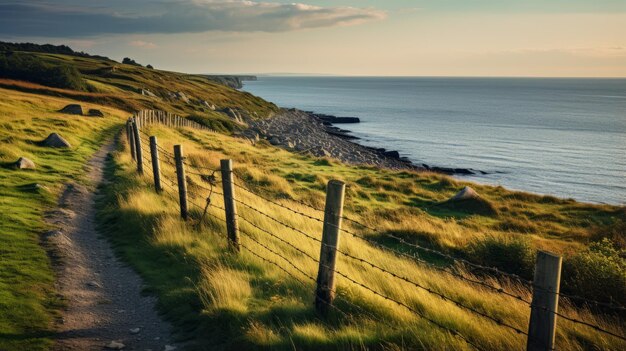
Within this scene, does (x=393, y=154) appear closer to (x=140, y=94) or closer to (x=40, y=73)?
(x=140, y=94)

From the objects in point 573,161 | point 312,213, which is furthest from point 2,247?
point 573,161

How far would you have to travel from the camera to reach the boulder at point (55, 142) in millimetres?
23688

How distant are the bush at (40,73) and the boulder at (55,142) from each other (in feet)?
132

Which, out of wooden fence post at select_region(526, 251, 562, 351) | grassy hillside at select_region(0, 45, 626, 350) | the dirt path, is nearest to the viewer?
wooden fence post at select_region(526, 251, 562, 351)

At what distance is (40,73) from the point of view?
207ft

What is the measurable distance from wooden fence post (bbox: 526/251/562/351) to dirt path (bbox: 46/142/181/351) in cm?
446

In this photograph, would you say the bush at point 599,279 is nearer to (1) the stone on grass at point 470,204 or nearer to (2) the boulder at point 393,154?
(1) the stone on grass at point 470,204

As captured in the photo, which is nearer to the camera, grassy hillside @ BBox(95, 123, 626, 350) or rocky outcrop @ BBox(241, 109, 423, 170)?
grassy hillside @ BBox(95, 123, 626, 350)

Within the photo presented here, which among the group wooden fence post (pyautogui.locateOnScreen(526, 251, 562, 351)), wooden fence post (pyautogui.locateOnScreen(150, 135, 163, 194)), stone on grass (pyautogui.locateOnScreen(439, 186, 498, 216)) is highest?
wooden fence post (pyautogui.locateOnScreen(526, 251, 562, 351))

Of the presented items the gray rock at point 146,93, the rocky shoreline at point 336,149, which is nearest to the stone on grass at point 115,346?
the rocky shoreline at point 336,149

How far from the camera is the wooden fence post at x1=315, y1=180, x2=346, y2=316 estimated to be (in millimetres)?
6199

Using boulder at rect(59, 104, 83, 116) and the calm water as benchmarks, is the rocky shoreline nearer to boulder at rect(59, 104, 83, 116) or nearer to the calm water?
the calm water

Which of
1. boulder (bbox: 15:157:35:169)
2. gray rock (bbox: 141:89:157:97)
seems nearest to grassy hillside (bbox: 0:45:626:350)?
boulder (bbox: 15:157:35:169)

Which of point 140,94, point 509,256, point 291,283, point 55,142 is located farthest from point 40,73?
point 291,283
